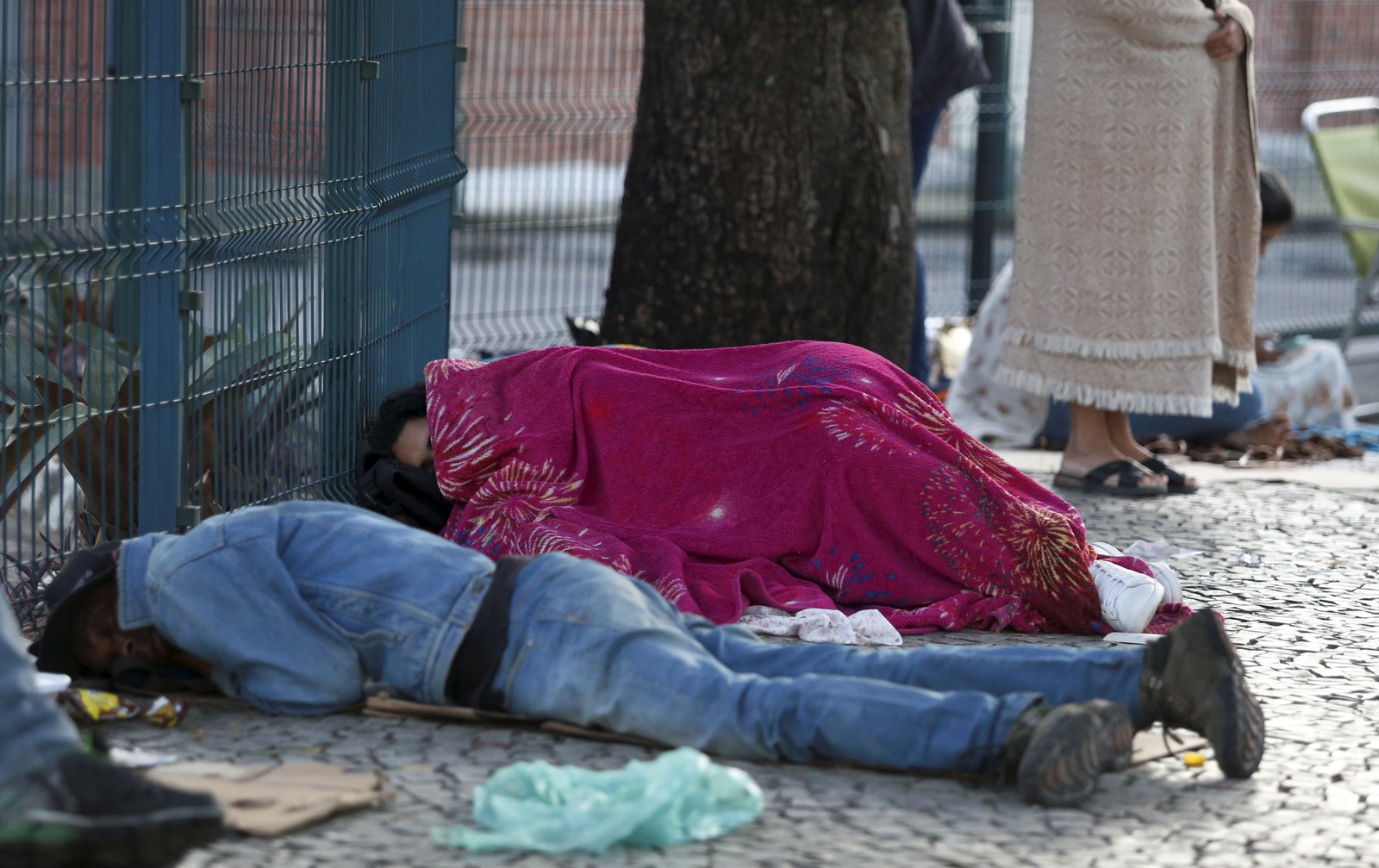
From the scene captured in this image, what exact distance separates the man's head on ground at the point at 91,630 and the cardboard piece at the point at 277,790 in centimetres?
34

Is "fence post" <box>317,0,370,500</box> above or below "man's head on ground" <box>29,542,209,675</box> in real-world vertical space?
above

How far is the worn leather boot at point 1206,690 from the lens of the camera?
3.07 meters

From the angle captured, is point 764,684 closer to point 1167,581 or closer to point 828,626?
point 828,626

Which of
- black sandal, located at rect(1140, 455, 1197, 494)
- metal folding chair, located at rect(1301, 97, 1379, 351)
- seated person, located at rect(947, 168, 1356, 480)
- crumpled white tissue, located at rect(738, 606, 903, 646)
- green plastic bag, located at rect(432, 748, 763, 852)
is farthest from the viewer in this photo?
metal folding chair, located at rect(1301, 97, 1379, 351)

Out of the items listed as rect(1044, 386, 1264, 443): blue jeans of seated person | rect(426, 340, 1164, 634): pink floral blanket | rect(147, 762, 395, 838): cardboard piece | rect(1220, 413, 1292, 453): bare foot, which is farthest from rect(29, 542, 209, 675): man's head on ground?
rect(1220, 413, 1292, 453): bare foot

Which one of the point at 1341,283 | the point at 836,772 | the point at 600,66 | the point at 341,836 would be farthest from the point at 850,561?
the point at 1341,283

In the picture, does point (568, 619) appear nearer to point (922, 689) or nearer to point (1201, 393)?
point (922, 689)

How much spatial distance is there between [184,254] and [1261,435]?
15.7 feet

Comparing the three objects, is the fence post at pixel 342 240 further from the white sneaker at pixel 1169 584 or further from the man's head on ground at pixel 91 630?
the white sneaker at pixel 1169 584

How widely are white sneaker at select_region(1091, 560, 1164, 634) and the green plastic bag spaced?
1.44m

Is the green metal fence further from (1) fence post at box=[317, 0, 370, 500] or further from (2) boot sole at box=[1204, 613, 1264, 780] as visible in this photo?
(2) boot sole at box=[1204, 613, 1264, 780]

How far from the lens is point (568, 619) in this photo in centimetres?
314

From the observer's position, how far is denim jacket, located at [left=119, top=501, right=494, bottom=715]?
3.21 metres

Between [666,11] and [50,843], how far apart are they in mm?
4180
